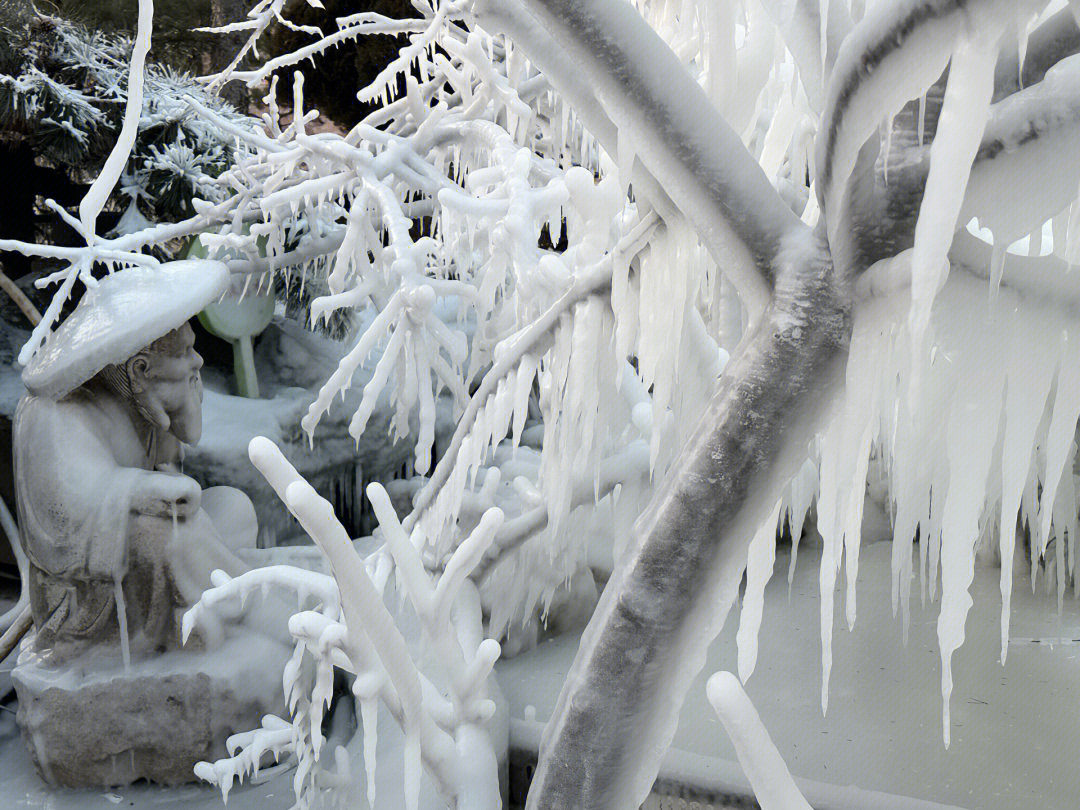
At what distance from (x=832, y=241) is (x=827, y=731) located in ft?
8.93

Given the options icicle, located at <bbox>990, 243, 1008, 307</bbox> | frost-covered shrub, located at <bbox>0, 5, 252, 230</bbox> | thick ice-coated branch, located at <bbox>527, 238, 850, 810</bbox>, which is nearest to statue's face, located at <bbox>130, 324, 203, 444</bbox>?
frost-covered shrub, located at <bbox>0, 5, 252, 230</bbox>

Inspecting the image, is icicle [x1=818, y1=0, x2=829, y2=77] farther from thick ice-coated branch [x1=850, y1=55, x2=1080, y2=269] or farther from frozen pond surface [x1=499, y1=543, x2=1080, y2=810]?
frozen pond surface [x1=499, y1=543, x2=1080, y2=810]

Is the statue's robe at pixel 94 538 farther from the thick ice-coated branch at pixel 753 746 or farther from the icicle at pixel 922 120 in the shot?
the icicle at pixel 922 120

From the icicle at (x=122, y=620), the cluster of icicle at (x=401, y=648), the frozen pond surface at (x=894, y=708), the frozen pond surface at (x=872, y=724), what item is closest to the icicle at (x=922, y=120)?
the cluster of icicle at (x=401, y=648)

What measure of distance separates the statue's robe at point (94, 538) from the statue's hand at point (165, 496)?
2 cm

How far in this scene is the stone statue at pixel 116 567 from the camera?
3096mm

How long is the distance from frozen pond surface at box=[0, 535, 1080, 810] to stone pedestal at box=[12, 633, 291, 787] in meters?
0.11

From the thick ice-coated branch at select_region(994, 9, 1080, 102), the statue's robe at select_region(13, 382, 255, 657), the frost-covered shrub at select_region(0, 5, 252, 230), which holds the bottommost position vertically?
the statue's robe at select_region(13, 382, 255, 657)

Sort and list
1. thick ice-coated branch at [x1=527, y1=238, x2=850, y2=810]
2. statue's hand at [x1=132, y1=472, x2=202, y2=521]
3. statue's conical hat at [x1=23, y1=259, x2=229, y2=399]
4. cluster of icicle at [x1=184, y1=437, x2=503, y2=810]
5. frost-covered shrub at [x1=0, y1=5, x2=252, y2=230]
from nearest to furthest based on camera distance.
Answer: thick ice-coated branch at [x1=527, y1=238, x2=850, y2=810]
cluster of icicle at [x1=184, y1=437, x2=503, y2=810]
statue's conical hat at [x1=23, y1=259, x2=229, y2=399]
statue's hand at [x1=132, y1=472, x2=202, y2=521]
frost-covered shrub at [x1=0, y1=5, x2=252, y2=230]

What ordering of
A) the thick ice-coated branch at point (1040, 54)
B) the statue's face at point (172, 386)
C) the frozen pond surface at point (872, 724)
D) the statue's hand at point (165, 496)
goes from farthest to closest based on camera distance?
the statue's face at point (172, 386) → the statue's hand at point (165, 496) → the frozen pond surface at point (872, 724) → the thick ice-coated branch at point (1040, 54)

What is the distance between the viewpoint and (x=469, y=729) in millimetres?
1418

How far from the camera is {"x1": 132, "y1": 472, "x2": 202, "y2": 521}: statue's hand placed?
3186mm

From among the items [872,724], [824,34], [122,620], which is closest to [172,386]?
[122,620]

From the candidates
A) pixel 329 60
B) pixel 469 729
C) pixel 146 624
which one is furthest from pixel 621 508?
pixel 329 60
